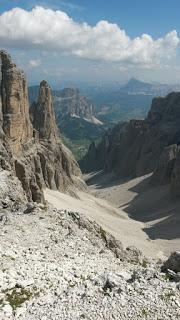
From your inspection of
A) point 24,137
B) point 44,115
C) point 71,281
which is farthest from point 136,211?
point 71,281

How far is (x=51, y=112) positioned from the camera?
156 metres

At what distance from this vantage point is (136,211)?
132250 millimetres

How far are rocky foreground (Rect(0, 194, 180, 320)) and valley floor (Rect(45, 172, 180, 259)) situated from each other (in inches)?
1630

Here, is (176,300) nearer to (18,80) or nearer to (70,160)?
(18,80)

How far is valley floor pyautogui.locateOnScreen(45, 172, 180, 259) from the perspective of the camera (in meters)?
89.0

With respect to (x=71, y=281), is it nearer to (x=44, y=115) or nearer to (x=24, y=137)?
(x=24, y=137)

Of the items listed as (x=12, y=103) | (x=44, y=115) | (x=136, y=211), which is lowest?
(x=136, y=211)

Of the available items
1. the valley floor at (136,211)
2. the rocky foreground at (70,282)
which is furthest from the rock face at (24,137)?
the rocky foreground at (70,282)

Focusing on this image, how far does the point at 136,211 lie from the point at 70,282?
10710 centimetres

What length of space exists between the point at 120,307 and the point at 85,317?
1799mm

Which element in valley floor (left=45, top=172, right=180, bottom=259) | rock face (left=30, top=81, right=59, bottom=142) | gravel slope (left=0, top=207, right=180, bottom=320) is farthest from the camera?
rock face (left=30, top=81, right=59, bottom=142)

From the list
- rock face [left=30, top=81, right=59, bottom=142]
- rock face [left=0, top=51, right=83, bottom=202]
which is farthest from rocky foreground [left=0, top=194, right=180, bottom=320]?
rock face [left=30, top=81, right=59, bottom=142]

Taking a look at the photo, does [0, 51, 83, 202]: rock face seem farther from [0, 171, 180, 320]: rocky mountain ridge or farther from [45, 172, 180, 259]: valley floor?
[0, 171, 180, 320]: rocky mountain ridge

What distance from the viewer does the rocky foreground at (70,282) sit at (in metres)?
22.8
